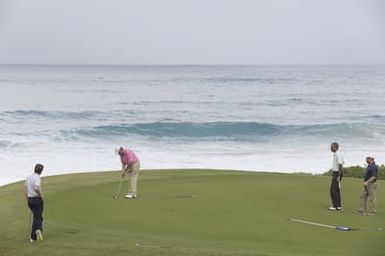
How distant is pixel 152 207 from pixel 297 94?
7044 cm

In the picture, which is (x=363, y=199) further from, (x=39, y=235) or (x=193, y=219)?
(x=39, y=235)

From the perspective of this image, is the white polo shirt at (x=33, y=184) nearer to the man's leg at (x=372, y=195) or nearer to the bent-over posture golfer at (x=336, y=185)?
the bent-over posture golfer at (x=336, y=185)

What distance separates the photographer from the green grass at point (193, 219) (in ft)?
43.2

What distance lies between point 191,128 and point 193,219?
4004cm

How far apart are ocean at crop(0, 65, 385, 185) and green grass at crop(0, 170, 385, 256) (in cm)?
1114

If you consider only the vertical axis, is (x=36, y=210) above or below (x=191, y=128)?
below

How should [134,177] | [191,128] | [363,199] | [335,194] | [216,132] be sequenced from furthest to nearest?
[191,128] < [216,132] < [134,177] < [335,194] < [363,199]

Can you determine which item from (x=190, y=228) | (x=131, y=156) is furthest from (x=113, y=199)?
(x=190, y=228)

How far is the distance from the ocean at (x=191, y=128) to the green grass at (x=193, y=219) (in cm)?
1114

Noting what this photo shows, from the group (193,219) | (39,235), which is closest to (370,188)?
(193,219)

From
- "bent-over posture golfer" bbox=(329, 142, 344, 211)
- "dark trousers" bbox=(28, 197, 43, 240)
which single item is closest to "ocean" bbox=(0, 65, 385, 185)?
"dark trousers" bbox=(28, 197, 43, 240)

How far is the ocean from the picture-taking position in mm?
37000

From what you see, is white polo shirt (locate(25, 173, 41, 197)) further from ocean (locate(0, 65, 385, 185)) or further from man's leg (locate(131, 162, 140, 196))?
ocean (locate(0, 65, 385, 185))

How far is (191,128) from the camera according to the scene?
5575 cm
